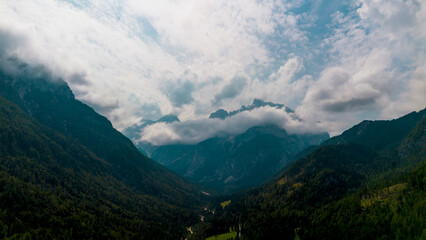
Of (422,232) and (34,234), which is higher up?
(34,234)

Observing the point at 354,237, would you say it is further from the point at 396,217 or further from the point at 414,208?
the point at 414,208

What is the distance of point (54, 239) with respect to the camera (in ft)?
641

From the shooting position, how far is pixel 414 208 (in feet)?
651

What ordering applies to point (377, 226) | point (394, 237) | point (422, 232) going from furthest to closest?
1. point (377, 226)
2. point (394, 237)
3. point (422, 232)

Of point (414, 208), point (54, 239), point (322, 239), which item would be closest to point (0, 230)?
point (54, 239)

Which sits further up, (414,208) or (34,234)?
(34,234)

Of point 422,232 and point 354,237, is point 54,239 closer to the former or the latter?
point 354,237

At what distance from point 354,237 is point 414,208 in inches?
2415

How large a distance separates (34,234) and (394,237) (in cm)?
29206

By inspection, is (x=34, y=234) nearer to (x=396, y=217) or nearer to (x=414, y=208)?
(x=396, y=217)

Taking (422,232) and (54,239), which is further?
(54,239)

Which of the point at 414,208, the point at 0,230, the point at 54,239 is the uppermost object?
the point at 0,230

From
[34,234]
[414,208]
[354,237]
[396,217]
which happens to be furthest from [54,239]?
[414,208]

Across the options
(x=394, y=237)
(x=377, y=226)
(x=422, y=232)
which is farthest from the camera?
(x=377, y=226)
